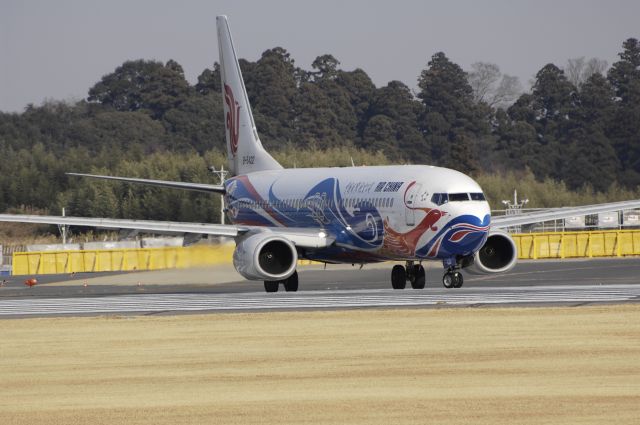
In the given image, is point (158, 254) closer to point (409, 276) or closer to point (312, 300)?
point (409, 276)

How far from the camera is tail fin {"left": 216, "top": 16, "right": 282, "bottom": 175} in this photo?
159ft

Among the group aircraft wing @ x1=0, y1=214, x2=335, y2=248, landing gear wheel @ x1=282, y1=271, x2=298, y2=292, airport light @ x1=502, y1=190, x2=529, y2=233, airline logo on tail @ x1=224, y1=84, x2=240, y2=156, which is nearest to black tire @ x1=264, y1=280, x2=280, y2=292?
landing gear wheel @ x1=282, y1=271, x2=298, y2=292

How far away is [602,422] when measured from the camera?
14031mm

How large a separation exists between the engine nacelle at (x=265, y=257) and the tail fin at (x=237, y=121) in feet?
28.6

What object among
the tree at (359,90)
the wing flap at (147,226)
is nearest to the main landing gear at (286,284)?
the wing flap at (147,226)

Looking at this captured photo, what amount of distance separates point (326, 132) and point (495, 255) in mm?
97704

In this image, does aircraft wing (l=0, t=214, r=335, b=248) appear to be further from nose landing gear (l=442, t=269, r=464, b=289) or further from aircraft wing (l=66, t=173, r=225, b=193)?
nose landing gear (l=442, t=269, r=464, b=289)

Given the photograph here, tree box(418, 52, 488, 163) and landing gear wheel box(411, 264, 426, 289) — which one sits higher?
tree box(418, 52, 488, 163)

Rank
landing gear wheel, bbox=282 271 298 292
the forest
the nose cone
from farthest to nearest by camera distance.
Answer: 1. the forest
2. landing gear wheel, bbox=282 271 298 292
3. the nose cone

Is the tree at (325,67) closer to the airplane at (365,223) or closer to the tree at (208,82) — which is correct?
the tree at (208,82)

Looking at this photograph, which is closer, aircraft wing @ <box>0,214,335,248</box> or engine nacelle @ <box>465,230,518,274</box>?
engine nacelle @ <box>465,230,518,274</box>

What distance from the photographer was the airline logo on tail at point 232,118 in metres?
49.1

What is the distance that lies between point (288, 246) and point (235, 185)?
26.3ft

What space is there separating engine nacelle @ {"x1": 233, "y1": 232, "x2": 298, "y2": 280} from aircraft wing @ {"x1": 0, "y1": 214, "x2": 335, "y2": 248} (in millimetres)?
451
